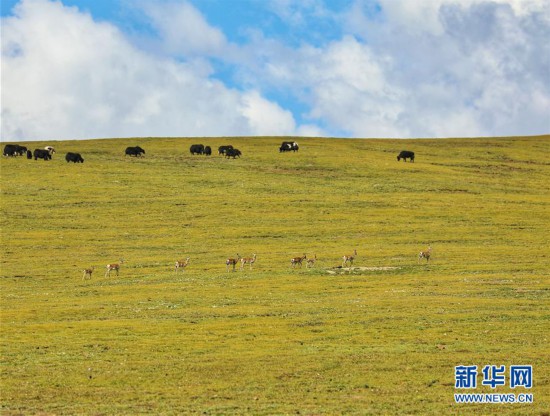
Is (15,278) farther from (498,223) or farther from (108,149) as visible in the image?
(108,149)

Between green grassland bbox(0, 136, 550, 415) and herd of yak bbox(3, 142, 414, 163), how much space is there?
2.05 metres

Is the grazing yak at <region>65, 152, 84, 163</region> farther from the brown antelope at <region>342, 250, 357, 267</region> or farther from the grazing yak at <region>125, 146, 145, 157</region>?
the brown antelope at <region>342, 250, 357, 267</region>

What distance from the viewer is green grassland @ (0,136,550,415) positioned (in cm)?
2831

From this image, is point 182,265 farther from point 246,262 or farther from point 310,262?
point 310,262

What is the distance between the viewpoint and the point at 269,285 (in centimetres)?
5075

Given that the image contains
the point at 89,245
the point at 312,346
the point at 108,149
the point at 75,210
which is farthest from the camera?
the point at 108,149

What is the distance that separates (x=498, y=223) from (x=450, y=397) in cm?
4928

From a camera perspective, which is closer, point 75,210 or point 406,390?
point 406,390

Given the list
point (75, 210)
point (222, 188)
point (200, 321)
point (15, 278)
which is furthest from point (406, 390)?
point (222, 188)

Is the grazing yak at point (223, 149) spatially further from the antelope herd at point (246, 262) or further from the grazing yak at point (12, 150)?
the antelope herd at point (246, 262)

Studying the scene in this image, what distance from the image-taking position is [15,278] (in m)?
55.3

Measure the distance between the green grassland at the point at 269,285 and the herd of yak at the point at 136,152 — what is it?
2049 millimetres

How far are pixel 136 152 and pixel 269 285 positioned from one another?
65995 mm

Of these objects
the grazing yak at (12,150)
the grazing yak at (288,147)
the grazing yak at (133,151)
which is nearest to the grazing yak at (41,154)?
the grazing yak at (12,150)
